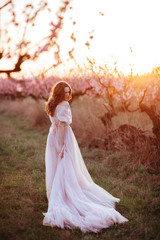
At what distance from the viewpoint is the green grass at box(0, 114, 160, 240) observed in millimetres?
3170

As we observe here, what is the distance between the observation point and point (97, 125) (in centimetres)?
906

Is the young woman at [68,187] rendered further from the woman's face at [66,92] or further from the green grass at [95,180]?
the green grass at [95,180]

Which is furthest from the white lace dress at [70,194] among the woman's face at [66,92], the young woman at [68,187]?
the woman's face at [66,92]

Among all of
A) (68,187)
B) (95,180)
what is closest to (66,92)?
(68,187)

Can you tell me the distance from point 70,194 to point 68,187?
0.12m

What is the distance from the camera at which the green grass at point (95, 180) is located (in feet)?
10.4

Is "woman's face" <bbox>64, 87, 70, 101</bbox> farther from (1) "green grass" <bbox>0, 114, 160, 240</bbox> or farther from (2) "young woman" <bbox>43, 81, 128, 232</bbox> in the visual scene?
(1) "green grass" <bbox>0, 114, 160, 240</bbox>

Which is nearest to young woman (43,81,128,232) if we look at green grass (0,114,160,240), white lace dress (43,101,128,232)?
white lace dress (43,101,128,232)

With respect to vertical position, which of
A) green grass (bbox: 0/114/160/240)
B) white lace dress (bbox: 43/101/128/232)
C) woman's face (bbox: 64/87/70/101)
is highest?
woman's face (bbox: 64/87/70/101)

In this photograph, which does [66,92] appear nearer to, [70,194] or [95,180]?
[70,194]

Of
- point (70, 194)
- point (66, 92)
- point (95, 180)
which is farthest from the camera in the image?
point (95, 180)

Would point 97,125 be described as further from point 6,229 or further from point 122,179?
point 6,229

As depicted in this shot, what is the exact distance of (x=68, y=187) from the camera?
3.71 meters

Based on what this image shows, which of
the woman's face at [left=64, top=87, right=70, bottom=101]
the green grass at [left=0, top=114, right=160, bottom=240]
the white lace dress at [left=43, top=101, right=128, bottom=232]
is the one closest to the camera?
the green grass at [left=0, top=114, right=160, bottom=240]
